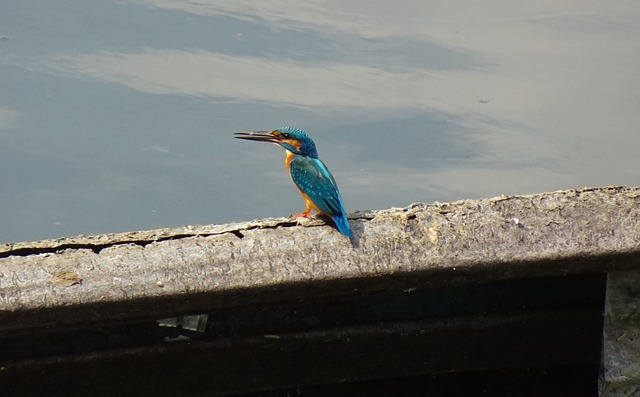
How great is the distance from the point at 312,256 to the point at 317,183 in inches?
27.6

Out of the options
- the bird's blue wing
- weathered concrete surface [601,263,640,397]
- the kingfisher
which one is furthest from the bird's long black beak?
weathered concrete surface [601,263,640,397]

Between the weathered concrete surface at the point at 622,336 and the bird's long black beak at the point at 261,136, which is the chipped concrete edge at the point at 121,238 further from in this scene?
the bird's long black beak at the point at 261,136

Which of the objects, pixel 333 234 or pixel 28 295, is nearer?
pixel 28 295

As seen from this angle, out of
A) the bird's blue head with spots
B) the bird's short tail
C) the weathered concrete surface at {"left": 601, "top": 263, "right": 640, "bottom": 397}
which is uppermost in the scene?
the bird's blue head with spots

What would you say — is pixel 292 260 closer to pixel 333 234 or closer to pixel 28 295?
pixel 333 234

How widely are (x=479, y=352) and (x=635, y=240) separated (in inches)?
16.2

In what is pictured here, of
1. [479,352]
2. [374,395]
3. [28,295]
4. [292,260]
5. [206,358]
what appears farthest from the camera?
[374,395]

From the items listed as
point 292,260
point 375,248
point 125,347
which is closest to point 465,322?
point 375,248

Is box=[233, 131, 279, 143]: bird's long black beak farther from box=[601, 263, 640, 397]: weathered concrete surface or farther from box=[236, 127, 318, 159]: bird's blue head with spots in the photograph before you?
box=[601, 263, 640, 397]: weathered concrete surface

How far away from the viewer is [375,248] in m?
1.87

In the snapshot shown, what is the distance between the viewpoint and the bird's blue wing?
7.27 feet

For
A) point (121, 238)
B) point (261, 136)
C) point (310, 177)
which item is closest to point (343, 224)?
point (121, 238)

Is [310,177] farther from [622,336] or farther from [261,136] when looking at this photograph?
[622,336]

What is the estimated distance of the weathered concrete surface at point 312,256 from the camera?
1746mm
